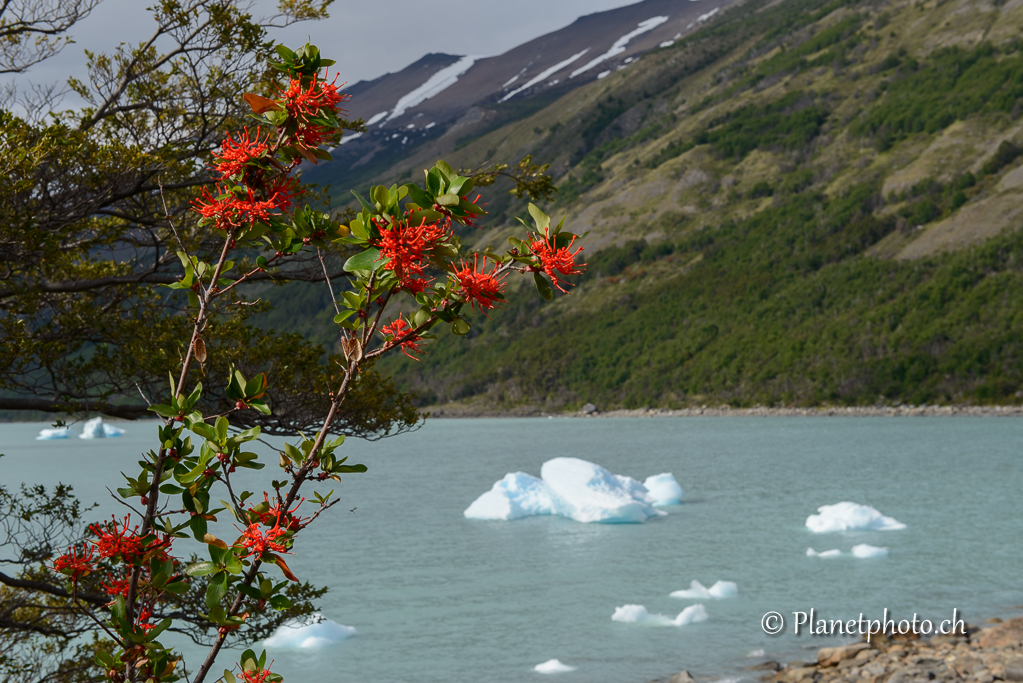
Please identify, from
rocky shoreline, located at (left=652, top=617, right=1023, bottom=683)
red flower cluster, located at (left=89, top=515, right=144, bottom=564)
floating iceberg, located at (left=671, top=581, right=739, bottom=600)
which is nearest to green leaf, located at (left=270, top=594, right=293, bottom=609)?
red flower cluster, located at (left=89, top=515, right=144, bottom=564)

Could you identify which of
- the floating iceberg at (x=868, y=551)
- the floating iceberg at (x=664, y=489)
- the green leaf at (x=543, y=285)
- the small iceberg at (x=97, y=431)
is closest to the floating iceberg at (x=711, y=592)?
the floating iceberg at (x=868, y=551)

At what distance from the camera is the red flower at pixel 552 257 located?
2.29m

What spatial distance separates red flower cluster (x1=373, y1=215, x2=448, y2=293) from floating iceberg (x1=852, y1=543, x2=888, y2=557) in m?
26.0

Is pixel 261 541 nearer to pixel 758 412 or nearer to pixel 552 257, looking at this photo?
pixel 552 257

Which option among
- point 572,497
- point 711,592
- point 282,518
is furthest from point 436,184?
point 572,497

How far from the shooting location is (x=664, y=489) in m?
37.6

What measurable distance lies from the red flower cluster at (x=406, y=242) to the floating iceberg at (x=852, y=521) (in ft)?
99.4

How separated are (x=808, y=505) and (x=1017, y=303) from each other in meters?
73.6

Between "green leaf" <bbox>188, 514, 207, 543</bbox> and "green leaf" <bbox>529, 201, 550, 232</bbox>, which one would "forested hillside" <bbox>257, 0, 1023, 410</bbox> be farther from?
"green leaf" <bbox>188, 514, 207, 543</bbox>

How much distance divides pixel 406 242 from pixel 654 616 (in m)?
19.2

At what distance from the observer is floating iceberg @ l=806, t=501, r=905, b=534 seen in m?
29.1

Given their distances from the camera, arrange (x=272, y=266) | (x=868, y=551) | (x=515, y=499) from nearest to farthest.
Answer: (x=272, y=266) < (x=868, y=551) < (x=515, y=499)

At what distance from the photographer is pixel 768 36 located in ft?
641

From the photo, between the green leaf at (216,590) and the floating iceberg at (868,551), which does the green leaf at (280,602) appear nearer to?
the green leaf at (216,590)
